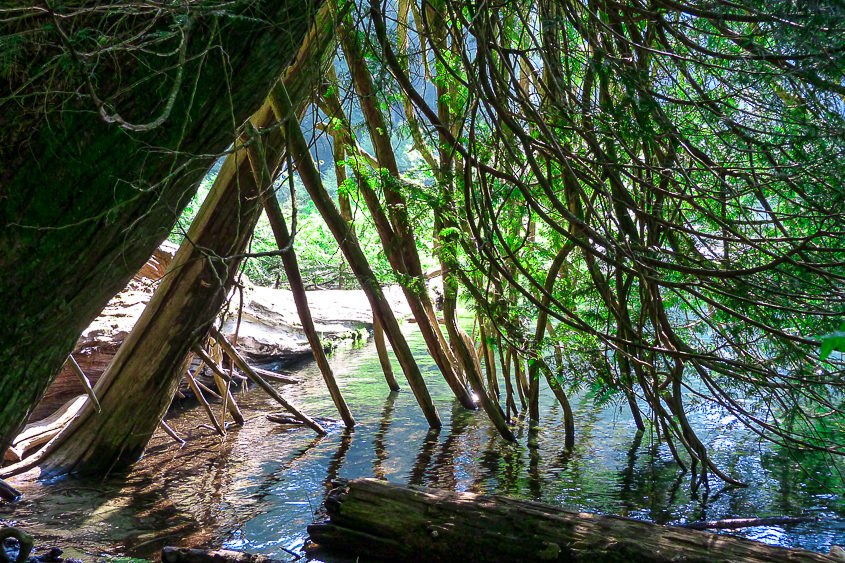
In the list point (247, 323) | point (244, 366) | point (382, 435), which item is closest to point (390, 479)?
point (382, 435)

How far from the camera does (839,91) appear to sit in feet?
7.41

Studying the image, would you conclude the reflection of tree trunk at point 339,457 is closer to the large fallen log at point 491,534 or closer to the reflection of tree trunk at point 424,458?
the reflection of tree trunk at point 424,458

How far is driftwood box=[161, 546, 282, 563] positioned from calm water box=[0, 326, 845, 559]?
60cm

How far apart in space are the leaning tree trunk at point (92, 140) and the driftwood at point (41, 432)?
3.07m

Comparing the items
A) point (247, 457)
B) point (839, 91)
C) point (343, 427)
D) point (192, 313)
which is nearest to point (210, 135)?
point (839, 91)

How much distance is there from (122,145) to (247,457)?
13.1 ft

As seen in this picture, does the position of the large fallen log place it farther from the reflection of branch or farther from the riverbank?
the reflection of branch

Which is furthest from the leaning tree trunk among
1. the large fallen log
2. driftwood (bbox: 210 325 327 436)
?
driftwood (bbox: 210 325 327 436)

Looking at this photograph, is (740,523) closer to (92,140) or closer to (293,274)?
(92,140)

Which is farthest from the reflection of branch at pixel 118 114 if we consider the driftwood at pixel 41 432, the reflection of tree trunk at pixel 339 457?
the driftwood at pixel 41 432

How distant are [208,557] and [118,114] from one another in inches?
75.4

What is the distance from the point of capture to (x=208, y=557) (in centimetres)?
291

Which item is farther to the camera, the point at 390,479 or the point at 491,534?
the point at 390,479

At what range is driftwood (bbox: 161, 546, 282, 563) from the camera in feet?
9.47
